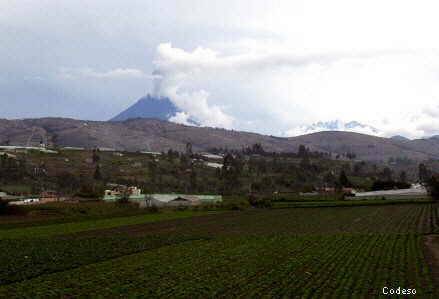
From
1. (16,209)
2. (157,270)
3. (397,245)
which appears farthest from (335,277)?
(16,209)

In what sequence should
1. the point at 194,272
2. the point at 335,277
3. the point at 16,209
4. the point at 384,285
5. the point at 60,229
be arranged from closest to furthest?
the point at 384,285 < the point at 335,277 < the point at 194,272 < the point at 60,229 < the point at 16,209

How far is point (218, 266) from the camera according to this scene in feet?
140

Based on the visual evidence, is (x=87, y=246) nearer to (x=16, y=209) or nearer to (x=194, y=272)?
(x=194, y=272)

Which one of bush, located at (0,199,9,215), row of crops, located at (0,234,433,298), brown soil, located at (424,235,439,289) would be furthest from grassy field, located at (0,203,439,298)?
bush, located at (0,199,9,215)

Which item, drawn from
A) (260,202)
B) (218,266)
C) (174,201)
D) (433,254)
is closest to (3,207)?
(174,201)

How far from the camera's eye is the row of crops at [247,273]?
108 feet

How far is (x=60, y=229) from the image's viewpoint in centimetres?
8644

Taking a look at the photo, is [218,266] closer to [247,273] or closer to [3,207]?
[247,273]

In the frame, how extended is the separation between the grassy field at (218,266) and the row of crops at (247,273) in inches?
2.5

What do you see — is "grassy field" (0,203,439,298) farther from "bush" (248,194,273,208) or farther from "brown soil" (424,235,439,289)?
"bush" (248,194,273,208)

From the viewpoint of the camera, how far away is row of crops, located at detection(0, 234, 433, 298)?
108ft

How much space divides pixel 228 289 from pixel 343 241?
97.3 feet

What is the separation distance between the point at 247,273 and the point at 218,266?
14.0 ft

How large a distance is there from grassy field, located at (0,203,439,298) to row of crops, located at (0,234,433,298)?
62 millimetres
